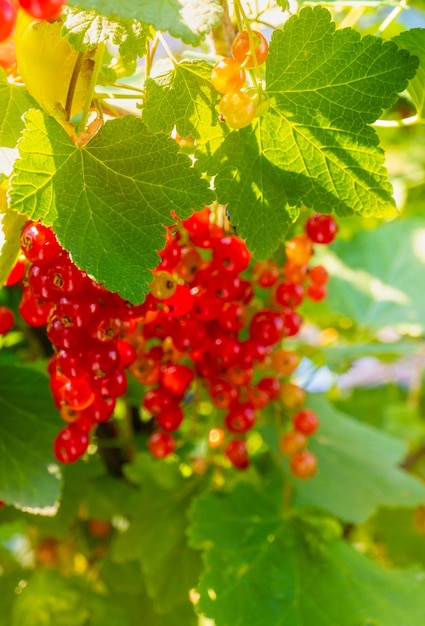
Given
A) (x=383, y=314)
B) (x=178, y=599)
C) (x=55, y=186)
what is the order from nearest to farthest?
1. (x=55, y=186)
2. (x=178, y=599)
3. (x=383, y=314)

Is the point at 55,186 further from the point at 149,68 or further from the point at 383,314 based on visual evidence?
the point at 383,314

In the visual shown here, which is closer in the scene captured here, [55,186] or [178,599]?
[55,186]

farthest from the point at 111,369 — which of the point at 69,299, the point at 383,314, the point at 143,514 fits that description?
the point at 383,314

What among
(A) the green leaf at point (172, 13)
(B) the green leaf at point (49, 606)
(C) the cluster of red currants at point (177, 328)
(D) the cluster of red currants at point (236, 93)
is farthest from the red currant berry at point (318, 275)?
(B) the green leaf at point (49, 606)

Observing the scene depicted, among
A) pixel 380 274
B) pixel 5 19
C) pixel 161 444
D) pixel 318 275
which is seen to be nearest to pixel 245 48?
pixel 5 19

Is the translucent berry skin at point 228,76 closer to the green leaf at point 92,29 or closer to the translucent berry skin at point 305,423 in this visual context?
the green leaf at point 92,29

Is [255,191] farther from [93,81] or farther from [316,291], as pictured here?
[316,291]
